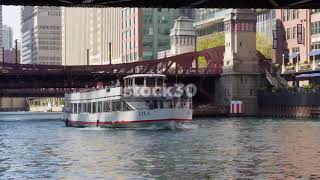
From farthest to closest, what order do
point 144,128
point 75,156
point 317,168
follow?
point 144,128 → point 75,156 → point 317,168

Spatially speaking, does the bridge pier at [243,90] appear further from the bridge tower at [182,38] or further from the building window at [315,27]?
the bridge tower at [182,38]

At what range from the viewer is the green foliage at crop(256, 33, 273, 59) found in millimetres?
174250

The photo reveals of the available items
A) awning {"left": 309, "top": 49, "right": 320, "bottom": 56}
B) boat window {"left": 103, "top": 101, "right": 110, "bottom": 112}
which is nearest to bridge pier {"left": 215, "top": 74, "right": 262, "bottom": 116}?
awning {"left": 309, "top": 49, "right": 320, "bottom": 56}

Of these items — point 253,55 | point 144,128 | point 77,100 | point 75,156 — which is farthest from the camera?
point 253,55

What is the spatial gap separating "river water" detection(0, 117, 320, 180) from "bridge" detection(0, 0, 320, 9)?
31.1 feet

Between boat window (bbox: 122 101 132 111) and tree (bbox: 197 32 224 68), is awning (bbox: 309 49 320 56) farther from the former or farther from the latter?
boat window (bbox: 122 101 132 111)

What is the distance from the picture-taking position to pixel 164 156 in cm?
5072

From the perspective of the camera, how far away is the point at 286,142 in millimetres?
63656

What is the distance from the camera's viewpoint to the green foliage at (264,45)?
174250mm

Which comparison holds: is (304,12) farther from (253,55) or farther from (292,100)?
(292,100)

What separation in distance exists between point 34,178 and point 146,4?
11.5 metres

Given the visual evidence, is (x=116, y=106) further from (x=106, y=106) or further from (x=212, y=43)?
(x=212, y=43)

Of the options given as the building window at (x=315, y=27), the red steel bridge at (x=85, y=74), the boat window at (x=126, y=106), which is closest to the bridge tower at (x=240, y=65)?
the red steel bridge at (x=85, y=74)

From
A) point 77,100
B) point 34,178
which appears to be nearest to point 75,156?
point 34,178
